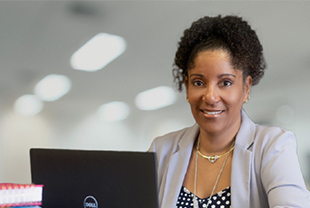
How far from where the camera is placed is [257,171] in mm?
1679

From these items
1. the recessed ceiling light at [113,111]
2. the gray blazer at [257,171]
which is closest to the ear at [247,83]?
the gray blazer at [257,171]

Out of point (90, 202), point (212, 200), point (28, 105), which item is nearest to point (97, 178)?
point (90, 202)

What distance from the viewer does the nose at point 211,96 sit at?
175 cm

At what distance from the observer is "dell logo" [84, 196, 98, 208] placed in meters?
1.20

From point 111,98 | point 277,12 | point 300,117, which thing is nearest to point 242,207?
point 300,117

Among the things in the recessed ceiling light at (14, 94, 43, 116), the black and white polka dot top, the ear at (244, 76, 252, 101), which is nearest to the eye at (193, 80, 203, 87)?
the ear at (244, 76, 252, 101)

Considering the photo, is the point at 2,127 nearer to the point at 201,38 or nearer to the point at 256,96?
the point at 256,96

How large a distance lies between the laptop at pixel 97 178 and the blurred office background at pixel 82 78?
2.40 meters

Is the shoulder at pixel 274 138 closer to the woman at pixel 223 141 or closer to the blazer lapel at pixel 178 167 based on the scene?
the woman at pixel 223 141

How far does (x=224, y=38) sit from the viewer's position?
74.0 inches

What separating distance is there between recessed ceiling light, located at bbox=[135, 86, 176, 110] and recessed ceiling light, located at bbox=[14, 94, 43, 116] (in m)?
0.92

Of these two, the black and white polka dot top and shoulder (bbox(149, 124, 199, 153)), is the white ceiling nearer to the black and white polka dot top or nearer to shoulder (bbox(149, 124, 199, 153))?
shoulder (bbox(149, 124, 199, 153))

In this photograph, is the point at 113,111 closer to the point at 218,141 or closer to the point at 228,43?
the point at 218,141

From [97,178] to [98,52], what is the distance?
2.75m
